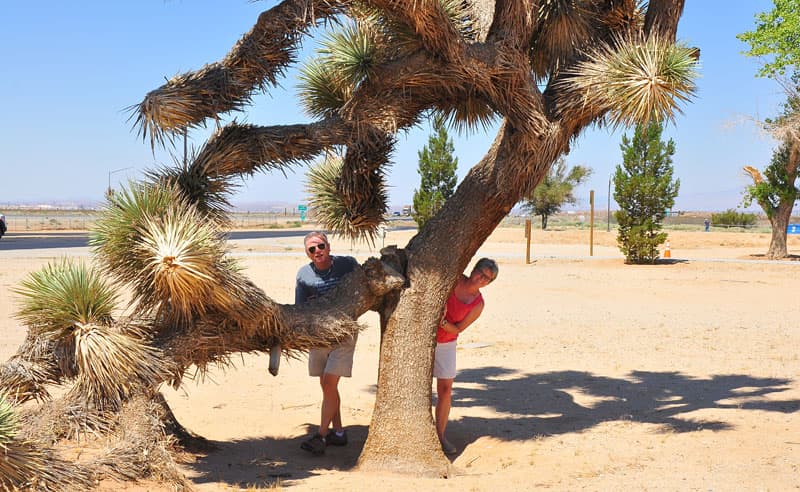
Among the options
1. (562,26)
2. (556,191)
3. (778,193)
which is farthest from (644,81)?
(556,191)

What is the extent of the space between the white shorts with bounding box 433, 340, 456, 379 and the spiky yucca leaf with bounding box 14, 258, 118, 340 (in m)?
2.72

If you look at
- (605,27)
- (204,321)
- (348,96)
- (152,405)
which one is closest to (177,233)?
(204,321)

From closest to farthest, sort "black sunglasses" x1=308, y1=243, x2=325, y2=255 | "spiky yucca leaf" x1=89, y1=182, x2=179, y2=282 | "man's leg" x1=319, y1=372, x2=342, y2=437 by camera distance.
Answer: "spiky yucca leaf" x1=89, y1=182, x2=179, y2=282 < "black sunglasses" x1=308, y1=243, x2=325, y2=255 < "man's leg" x1=319, y1=372, x2=342, y2=437

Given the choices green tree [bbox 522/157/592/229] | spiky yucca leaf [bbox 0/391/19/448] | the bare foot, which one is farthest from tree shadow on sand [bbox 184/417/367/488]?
green tree [bbox 522/157/592/229]

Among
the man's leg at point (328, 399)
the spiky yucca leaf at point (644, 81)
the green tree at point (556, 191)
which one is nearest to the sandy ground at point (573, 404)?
the man's leg at point (328, 399)

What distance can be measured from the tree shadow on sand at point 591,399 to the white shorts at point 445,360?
2.72 feet

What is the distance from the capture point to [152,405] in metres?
5.14

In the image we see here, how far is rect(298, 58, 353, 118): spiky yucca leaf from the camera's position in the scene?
6676mm

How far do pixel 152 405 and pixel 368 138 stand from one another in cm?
248

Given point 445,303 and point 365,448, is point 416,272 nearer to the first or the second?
point 445,303

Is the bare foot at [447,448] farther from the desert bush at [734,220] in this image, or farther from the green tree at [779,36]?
the desert bush at [734,220]

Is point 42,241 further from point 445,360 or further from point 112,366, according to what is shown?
point 112,366

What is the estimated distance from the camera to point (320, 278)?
21.4ft

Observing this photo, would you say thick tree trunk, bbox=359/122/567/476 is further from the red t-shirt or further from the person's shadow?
the person's shadow
